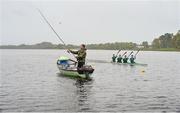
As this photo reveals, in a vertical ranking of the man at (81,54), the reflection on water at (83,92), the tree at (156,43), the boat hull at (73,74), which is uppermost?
the tree at (156,43)

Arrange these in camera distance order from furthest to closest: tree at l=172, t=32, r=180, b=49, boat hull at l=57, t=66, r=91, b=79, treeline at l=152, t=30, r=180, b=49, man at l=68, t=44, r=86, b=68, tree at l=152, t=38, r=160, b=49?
tree at l=152, t=38, r=160, b=49
treeline at l=152, t=30, r=180, b=49
tree at l=172, t=32, r=180, b=49
boat hull at l=57, t=66, r=91, b=79
man at l=68, t=44, r=86, b=68

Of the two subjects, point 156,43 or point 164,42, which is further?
point 156,43

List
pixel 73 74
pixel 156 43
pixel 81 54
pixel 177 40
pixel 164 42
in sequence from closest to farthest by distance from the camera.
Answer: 1. pixel 81 54
2. pixel 73 74
3. pixel 177 40
4. pixel 164 42
5. pixel 156 43

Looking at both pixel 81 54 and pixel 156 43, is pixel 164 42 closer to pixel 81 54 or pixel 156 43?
pixel 156 43

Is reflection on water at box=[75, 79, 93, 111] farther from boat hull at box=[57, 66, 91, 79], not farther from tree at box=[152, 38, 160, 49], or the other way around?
tree at box=[152, 38, 160, 49]

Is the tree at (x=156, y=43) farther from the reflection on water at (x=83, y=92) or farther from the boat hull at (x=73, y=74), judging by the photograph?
the reflection on water at (x=83, y=92)

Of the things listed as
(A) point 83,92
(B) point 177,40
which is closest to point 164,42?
(B) point 177,40

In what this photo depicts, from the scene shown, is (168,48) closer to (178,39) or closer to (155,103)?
(178,39)

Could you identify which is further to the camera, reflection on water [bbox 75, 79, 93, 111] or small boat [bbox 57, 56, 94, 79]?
small boat [bbox 57, 56, 94, 79]

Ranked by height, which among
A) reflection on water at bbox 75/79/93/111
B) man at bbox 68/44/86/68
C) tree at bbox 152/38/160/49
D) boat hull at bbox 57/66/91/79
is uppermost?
tree at bbox 152/38/160/49

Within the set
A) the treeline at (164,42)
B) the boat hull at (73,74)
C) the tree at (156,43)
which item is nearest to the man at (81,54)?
the boat hull at (73,74)

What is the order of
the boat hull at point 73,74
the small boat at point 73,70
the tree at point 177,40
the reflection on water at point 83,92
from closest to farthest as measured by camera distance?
the reflection on water at point 83,92 → the small boat at point 73,70 → the boat hull at point 73,74 → the tree at point 177,40

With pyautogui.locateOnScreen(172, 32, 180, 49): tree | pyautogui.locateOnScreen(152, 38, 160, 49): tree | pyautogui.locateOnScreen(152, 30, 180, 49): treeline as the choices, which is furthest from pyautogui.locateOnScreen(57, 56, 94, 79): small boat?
pyautogui.locateOnScreen(152, 38, 160, 49): tree

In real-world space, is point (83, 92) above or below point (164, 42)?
below
